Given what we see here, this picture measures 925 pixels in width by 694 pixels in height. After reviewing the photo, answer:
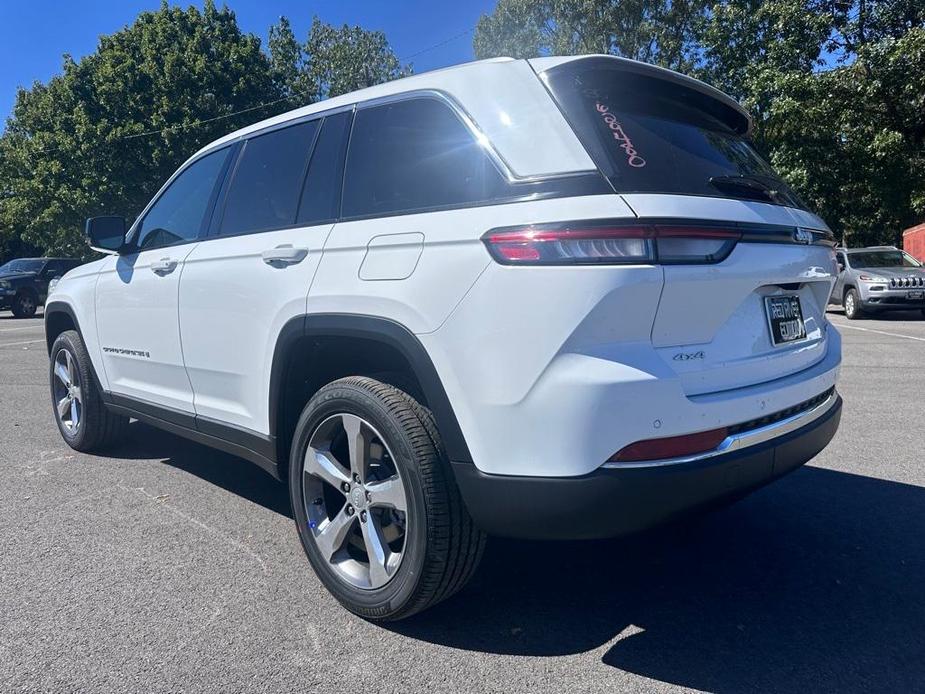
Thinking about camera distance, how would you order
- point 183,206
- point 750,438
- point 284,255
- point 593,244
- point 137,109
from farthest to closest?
point 137,109 < point 183,206 < point 284,255 < point 750,438 < point 593,244

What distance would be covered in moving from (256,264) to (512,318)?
4.70 ft

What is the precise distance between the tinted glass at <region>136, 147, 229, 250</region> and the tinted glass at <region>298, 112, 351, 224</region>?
3.01ft

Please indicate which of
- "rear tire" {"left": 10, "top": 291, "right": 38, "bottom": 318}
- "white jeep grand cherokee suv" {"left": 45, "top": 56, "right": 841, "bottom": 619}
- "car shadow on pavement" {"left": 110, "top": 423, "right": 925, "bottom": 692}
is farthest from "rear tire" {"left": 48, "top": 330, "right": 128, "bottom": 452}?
"rear tire" {"left": 10, "top": 291, "right": 38, "bottom": 318}

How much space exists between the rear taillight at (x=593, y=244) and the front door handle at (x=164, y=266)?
7.20ft

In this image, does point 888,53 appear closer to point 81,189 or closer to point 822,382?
point 822,382

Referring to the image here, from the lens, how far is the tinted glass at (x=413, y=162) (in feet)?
7.82

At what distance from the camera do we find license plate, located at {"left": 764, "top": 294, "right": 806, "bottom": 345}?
8.30ft

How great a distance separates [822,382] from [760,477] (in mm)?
625

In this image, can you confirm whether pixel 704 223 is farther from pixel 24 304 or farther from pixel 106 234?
pixel 24 304

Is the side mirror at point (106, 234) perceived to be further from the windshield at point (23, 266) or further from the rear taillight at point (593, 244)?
the windshield at point (23, 266)

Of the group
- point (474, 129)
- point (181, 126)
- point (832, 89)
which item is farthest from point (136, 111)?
point (474, 129)

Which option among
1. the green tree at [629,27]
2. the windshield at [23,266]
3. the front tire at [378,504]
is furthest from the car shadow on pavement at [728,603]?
the green tree at [629,27]

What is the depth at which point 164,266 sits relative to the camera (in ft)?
12.3

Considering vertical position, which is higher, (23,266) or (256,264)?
(23,266)
